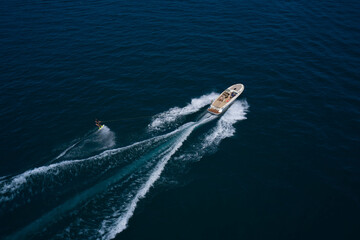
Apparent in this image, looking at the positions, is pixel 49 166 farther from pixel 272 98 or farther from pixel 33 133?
pixel 272 98

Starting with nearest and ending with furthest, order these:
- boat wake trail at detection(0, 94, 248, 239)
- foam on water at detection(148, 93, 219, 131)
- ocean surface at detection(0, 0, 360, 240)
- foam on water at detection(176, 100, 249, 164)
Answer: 1. boat wake trail at detection(0, 94, 248, 239)
2. ocean surface at detection(0, 0, 360, 240)
3. foam on water at detection(176, 100, 249, 164)
4. foam on water at detection(148, 93, 219, 131)

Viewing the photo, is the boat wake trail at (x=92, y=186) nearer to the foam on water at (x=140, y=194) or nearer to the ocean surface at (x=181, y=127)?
the foam on water at (x=140, y=194)

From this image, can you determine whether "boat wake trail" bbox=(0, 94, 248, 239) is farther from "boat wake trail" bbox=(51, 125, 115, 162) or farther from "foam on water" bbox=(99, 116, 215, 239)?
"boat wake trail" bbox=(51, 125, 115, 162)

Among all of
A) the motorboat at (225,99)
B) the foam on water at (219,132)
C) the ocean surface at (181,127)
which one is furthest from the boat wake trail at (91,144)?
the motorboat at (225,99)

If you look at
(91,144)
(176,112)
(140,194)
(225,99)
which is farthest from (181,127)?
(91,144)

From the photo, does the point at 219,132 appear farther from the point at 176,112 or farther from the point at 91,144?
the point at 91,144

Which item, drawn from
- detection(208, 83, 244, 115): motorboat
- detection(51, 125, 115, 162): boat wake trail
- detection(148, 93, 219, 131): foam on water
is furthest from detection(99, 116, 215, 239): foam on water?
detection(51, 125, 115, 162): boat wake trail

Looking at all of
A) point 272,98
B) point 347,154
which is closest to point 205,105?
point 272,98
